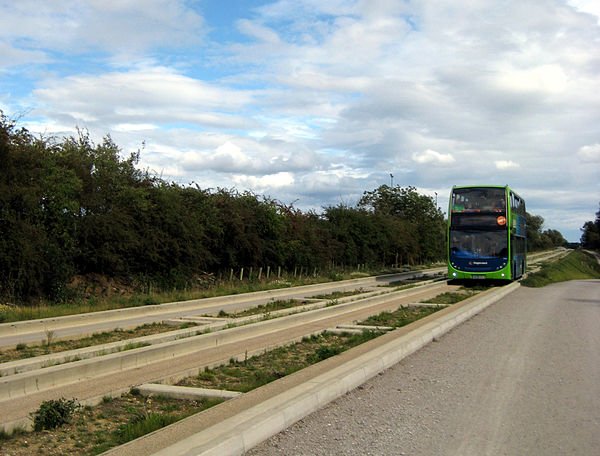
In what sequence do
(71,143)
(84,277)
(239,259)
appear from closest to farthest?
(84,277)
(71,143)
(239,259)

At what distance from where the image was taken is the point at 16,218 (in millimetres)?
18250

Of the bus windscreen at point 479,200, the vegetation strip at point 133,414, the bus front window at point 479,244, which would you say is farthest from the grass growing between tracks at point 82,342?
the bus windscreen at point 479,200

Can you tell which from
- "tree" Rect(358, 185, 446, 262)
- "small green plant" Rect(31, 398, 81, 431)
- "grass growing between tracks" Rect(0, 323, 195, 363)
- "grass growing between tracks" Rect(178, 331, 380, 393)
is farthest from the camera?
"tree" Rect(358, 185, 446, 262)

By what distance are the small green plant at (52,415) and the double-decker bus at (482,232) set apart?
2476cm

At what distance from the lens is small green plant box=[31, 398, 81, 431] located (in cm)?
557

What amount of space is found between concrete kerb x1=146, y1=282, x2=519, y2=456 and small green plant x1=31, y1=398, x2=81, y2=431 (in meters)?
1.59

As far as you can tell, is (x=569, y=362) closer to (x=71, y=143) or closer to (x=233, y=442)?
(x=233, y=442)

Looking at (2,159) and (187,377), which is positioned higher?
(2,159)

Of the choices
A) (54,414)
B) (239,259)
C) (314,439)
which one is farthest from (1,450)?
(239,259)

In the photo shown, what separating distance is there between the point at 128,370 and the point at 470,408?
472cm

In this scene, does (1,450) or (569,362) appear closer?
(1,450)

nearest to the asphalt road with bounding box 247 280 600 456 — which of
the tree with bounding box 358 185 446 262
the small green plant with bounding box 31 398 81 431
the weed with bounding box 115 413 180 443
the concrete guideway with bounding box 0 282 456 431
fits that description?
the weed with bounding box 115 413 180 443

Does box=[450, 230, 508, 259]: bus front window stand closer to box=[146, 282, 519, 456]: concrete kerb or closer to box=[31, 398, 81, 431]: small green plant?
box=[146, 282, 519, 456]: concrete kerb

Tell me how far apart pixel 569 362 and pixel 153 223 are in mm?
18538
